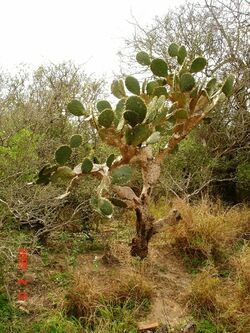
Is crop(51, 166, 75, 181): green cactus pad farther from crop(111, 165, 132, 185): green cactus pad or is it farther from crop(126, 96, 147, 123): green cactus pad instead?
crop(126, 96, 147, 123): green cactus pad

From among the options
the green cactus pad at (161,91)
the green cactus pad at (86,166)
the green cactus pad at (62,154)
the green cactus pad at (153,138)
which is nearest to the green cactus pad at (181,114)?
→ the green cactus pad at (161,91)

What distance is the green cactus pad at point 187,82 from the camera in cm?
433

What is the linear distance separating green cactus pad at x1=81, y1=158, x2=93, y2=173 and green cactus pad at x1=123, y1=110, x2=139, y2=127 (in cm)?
53


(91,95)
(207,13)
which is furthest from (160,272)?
(207,13)

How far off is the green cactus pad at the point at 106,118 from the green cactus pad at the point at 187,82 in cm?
95

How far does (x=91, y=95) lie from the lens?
729 cm

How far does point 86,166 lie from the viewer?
3.93m

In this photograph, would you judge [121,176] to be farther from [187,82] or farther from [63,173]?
[187,82]

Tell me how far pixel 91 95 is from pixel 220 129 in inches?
101

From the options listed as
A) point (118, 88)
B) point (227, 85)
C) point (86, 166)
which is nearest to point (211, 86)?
point (227, 85)

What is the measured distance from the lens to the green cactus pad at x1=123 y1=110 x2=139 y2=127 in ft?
12.5

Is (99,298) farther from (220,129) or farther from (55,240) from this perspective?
(220,129)

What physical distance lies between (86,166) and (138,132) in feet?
1.95

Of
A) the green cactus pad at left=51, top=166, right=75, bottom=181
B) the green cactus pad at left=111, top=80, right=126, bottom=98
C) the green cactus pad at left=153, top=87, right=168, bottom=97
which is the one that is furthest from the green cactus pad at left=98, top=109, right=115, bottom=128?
the green cactus pad at left=111, top=80, right=126, bottom=98
